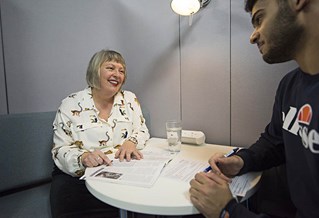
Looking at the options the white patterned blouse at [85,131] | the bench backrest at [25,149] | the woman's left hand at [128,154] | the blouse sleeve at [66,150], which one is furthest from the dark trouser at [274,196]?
the bench backrest at [25,149]

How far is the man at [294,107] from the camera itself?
2.27 ft

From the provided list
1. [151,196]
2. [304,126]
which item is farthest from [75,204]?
[304,126]

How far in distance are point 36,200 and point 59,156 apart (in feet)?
1.10

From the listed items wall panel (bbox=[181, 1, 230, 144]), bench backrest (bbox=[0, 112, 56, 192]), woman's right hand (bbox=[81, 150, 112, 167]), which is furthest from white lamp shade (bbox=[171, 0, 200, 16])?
bench backrest (bbox=[0, 112, 56, 192])

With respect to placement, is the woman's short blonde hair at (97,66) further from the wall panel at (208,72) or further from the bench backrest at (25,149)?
the wall panel at (208,72)

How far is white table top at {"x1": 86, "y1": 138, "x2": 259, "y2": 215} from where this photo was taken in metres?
0.71

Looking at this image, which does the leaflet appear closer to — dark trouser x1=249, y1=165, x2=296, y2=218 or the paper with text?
the paper with text

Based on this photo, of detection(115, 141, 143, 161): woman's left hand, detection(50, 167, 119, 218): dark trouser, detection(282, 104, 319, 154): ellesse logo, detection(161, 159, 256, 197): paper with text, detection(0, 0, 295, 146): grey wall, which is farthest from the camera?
detection(0, 0, 295, 146): grey wall

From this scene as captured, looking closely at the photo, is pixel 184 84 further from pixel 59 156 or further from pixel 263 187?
pixel 59 156

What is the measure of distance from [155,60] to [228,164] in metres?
1.12

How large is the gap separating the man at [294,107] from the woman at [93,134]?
0.53m

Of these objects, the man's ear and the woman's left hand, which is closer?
the man's ear

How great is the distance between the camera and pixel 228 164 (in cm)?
93

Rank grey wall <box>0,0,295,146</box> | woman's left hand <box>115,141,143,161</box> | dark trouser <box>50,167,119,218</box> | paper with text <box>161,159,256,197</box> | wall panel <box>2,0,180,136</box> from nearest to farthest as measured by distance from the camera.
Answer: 1. paper with text <box>161,159,256,197</box>
2. dark trouser <box>50,167,119,218</box>
3. woman's left hand <box>115,141,143,161</box>
4. grey wall <box>0,0,295,146</box>
5. wall panel <box>2,0,180,136</box>
